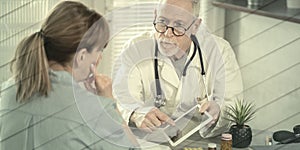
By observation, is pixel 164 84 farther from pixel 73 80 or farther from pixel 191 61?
pixel 73 80

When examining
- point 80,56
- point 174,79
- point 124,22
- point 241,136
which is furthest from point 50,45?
point 241,136

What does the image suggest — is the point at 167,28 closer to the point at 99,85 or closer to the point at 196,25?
the point at 196,25

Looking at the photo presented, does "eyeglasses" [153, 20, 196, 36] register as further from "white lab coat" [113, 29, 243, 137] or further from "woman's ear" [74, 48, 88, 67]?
"woman's ear" [74, 48, 88, 67]

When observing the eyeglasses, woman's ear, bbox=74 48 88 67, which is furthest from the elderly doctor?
woman's ear, bbox=74 48 88 67

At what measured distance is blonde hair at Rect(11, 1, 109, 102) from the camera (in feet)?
2.78

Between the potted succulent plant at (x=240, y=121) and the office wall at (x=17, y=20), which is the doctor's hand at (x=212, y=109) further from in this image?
the office wall at (x=17, y=20)

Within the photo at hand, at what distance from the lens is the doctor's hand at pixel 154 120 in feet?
3.25

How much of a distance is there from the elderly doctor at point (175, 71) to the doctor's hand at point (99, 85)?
50mm

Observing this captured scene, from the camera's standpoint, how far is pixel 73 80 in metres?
0.87

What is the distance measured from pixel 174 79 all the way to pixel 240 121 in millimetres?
165

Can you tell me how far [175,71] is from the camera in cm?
104

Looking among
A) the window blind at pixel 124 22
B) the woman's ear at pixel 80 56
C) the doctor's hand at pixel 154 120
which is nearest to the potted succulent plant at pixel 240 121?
the doctor's hand at pixel 154 120

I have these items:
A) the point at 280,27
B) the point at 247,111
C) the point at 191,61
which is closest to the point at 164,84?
the point at 191,61

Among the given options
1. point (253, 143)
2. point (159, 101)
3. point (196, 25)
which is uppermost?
point (196, 25)
